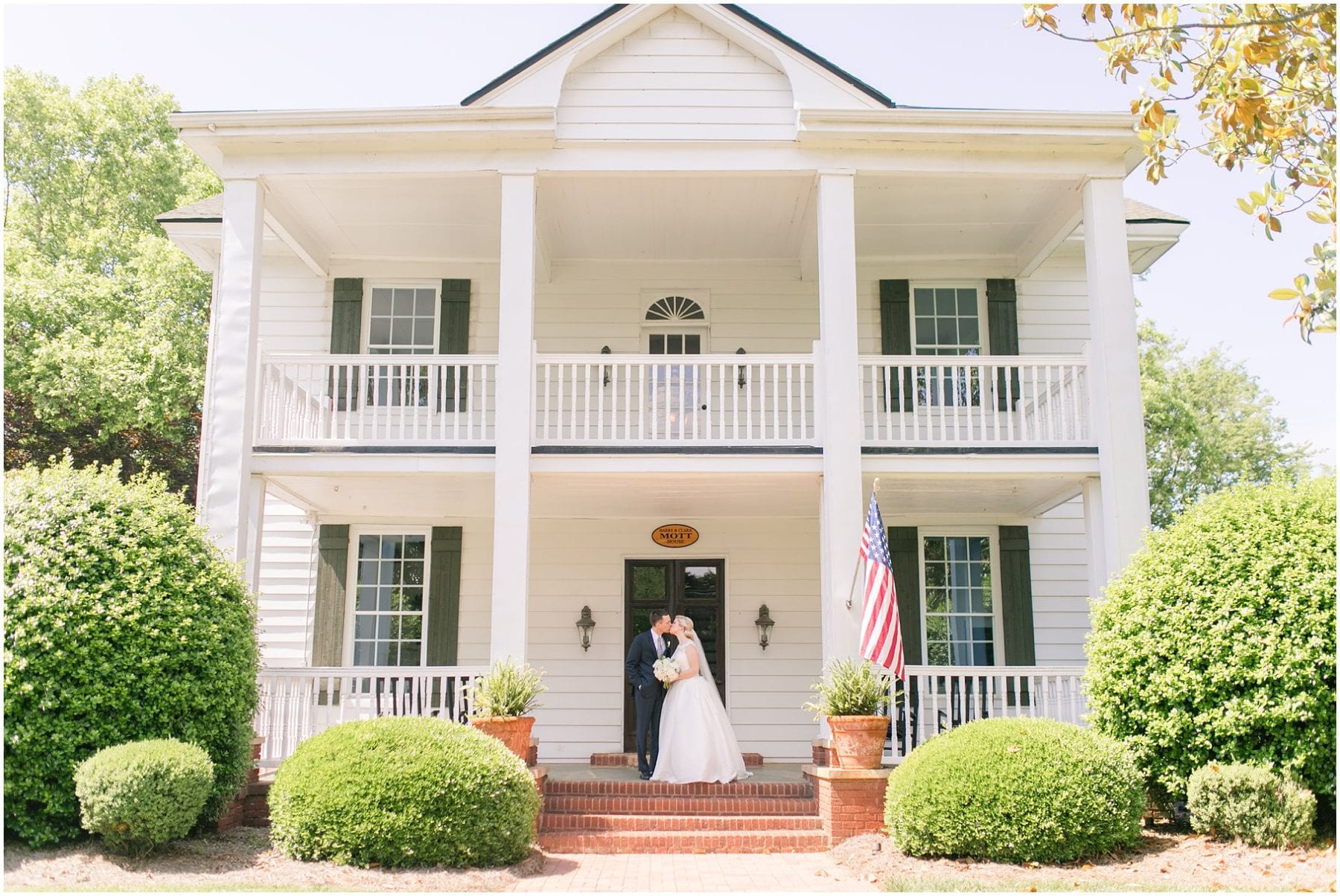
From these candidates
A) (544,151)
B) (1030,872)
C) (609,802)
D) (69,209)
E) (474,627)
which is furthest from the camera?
(69,209)

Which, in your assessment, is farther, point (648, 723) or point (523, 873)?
point (648, 723)

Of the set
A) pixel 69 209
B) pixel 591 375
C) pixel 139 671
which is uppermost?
pixel 69 209

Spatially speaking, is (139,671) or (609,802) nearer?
(139,671)

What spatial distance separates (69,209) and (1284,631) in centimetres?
2513

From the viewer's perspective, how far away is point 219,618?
8789mm

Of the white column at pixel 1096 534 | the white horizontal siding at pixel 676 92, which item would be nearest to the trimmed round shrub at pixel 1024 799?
the white column at pixel 1096 534

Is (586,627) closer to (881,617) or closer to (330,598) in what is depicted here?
(330,598)

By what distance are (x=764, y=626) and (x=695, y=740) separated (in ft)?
10.4

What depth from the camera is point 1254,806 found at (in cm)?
792

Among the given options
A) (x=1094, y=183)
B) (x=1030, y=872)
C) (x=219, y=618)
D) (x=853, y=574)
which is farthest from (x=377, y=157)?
(x=1030, y=872)

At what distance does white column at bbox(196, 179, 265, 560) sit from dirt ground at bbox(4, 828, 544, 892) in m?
3.54

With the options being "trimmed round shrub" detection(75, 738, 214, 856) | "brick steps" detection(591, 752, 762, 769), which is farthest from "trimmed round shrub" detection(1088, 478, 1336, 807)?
"trimmed round shrub" detection(75, 738, 214, 856)

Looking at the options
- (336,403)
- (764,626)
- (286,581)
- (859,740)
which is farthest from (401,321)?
(859,740)

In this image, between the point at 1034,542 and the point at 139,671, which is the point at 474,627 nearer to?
the point at 139,671
